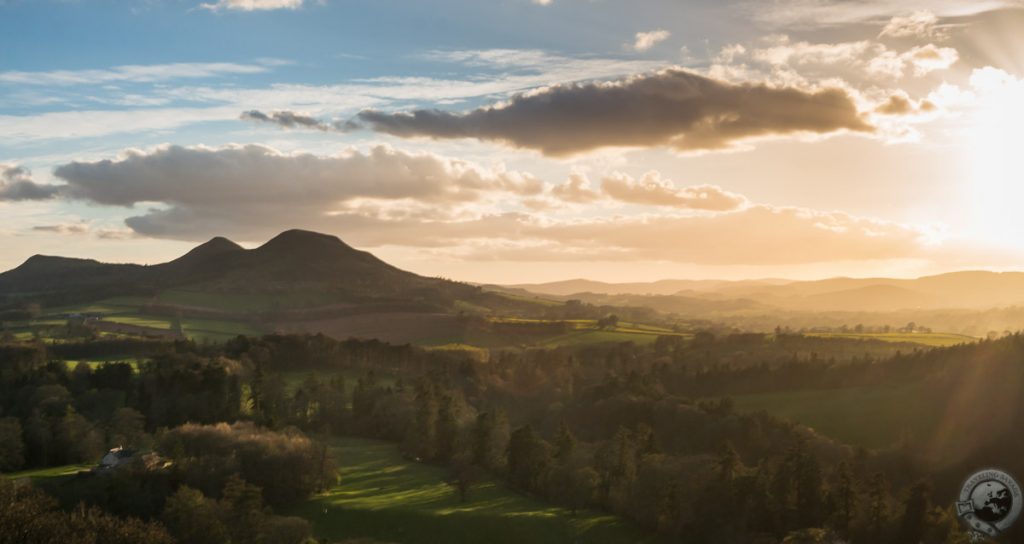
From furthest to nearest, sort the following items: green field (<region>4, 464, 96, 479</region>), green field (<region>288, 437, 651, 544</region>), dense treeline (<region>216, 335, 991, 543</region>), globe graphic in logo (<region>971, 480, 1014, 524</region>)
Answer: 1. green field (<region>4, 464, 96, 479</region>)
2. dense treeline (<region>216, 335, 991, 543</region>)
3. green field (<region>288, 437, 651, 544</region>)
4. globe graphic in logo (<region>971, 480, 1014, 524</region>)

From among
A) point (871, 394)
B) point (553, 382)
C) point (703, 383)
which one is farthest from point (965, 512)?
point (553, 382)

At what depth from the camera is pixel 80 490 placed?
8100cm

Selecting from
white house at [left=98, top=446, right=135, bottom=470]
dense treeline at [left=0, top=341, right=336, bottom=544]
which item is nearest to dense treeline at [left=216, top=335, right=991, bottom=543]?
dense treeline at [left=0, top=341, right=336, bottom=544]

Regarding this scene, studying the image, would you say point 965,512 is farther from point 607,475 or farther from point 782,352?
point 782,352

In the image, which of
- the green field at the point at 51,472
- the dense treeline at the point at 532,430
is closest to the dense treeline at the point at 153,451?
the dense treeline at the point at 532,430

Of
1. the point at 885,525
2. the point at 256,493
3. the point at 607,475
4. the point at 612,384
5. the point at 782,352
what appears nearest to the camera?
the point at 885,525

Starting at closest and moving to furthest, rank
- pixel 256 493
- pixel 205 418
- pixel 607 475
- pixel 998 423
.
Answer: pixel 256 493
pixel 607 475
pixel 998 423
pixel 205 418

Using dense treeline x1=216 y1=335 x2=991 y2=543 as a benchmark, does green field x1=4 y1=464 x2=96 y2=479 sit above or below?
below

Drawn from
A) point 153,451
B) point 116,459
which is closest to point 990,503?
point 153,451

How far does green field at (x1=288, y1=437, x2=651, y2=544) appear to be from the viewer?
74.5 metres

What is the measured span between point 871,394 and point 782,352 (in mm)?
50094

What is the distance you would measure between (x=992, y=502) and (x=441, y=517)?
49585 millimetres

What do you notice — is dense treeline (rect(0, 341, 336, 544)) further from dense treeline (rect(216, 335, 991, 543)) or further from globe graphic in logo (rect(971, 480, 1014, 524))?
globe graphic in logo (rect(971, 480, 1014, 524))

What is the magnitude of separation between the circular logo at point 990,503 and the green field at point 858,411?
28.4m
